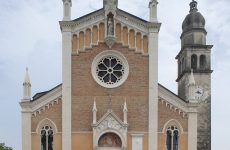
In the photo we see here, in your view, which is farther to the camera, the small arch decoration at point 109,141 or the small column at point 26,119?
the small arch decoration at point 109,141

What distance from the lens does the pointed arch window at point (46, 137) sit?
2700cm

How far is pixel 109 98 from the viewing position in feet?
90.1

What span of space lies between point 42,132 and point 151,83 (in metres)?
7.52

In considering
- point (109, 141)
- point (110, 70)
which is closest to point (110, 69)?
point (110, 70)

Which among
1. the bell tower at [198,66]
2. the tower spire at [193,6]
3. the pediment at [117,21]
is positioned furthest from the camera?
the tower spire at [193,6]

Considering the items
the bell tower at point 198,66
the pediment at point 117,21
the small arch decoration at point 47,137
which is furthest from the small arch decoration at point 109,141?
the bell tower at point 198,66

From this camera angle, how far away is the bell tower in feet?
113

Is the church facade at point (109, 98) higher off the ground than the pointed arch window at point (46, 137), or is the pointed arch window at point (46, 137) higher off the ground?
the church facade at point (109, 98)

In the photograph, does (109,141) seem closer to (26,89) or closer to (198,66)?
(26,89)

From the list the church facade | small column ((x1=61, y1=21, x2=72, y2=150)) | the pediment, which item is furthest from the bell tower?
small column ((x1=61, y1=21, x2=72, y2=150))

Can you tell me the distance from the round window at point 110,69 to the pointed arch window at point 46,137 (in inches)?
171

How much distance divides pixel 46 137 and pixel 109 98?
4613 mm

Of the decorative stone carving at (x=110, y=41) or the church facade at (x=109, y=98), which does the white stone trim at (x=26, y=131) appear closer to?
the church facade at (x=109, y=98)

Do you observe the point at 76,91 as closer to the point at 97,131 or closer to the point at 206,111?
the point at 97,131
